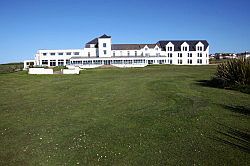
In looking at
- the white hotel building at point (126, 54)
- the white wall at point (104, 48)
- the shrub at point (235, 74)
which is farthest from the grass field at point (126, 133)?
the white wall at point (104, 48)

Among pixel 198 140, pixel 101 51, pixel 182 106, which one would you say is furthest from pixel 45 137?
pixel 101 51

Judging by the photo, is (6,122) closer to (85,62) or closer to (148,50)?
(85,62)

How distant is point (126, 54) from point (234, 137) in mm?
84318

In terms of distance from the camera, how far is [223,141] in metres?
10.4

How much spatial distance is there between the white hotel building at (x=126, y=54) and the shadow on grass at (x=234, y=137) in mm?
74117

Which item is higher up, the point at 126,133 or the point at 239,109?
the point at 239,109

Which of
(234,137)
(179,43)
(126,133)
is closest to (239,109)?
(234,137)

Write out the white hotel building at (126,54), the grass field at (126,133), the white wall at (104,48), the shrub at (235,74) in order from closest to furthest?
the grass field at (126,133)
the shrub at (235,74)
the white hotel building at (126,54)
the white wall at (104,48)

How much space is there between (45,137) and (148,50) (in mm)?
85177

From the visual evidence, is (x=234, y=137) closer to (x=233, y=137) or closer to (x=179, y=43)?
(x=233, y=137)

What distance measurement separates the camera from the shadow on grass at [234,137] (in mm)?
9961

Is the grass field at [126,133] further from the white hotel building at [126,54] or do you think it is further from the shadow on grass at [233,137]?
the white hotel building at [126,54]

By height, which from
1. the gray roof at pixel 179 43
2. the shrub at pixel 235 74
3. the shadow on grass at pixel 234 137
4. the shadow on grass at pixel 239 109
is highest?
the gray roof at pixel 179 43

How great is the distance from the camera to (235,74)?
27.5 meters
